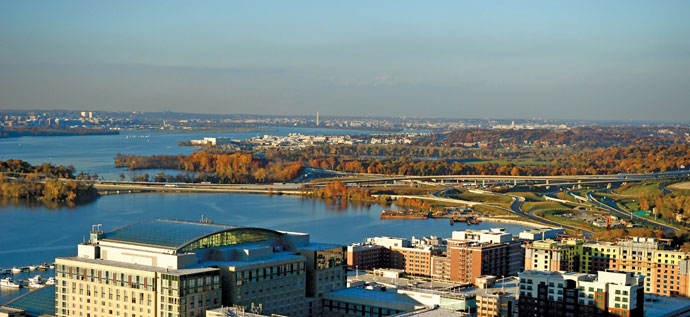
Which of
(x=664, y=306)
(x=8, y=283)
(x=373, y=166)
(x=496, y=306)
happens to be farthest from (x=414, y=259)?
(x=373, y=166)

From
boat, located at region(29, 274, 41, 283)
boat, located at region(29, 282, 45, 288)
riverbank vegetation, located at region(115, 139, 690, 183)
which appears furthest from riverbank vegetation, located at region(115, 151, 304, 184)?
boat, located at region(29, 282, 45, 288)

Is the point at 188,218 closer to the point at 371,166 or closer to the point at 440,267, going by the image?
the point at 440,267

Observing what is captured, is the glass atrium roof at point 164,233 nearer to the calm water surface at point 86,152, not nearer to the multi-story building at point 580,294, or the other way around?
the multi-story building at point 580,294

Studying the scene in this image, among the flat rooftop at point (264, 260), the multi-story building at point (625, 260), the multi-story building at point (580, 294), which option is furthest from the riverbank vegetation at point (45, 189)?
the multi-story building at point (580, 294)

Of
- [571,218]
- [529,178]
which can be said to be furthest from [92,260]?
[529,178]

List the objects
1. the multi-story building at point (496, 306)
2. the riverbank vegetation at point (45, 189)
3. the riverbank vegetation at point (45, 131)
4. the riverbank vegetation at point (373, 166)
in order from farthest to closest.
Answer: the riverbank vegetation at point (45, 131), the riverbank vegetation at point (373, 166), the riverbank vegetation at point (45, 189), the multi-story building at point (496, 306)
